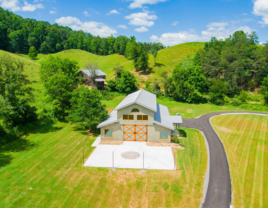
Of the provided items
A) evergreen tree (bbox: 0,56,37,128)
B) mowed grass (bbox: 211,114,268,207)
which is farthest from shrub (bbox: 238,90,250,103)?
evergreen tree (bbox: 0,56,37,128)

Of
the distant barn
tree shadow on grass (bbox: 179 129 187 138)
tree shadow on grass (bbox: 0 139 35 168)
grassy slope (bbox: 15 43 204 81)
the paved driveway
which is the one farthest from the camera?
grassy slope (bbox: 15 43 204 81)

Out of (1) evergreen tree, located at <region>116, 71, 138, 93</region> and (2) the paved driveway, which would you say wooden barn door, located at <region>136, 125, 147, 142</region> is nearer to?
(2) the paved driveway

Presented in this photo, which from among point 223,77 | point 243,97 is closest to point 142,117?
point 243,97

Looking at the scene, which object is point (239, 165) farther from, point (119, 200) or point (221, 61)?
point (221, 61)

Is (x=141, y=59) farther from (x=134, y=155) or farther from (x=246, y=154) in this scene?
(x=246, y=154)

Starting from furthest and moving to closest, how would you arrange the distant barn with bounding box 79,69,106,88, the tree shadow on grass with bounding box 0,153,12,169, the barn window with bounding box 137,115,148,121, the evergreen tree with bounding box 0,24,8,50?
the evergreen tree with bounding box 0,24,8,50 → the distant barn with bounding box 79,69,106,88 → the barn window with bounding box 137,115,148,121 → the tree shadow on grass with bounding box 0,153,12,169
